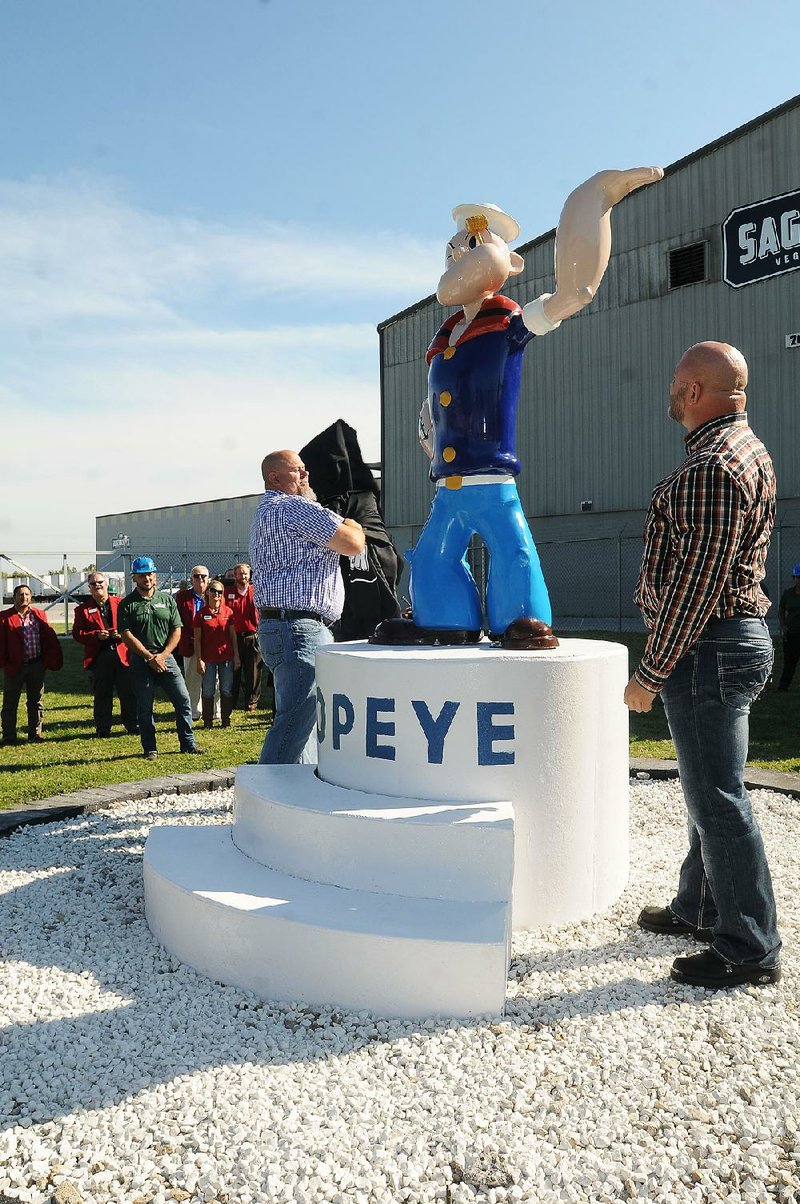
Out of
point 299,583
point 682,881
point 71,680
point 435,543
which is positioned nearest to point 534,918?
point 682,881

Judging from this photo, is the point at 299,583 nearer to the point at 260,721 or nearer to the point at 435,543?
the point at 435,543

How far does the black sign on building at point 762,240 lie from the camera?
607 inches

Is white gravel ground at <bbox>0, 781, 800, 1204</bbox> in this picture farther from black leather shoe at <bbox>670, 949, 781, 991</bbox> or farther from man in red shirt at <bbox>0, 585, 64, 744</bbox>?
man in red shirt at <bbox>0, 585, 64, 744</bbox>

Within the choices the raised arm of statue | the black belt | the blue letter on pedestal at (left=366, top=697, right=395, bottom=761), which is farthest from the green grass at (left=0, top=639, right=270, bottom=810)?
the raised arm of statue

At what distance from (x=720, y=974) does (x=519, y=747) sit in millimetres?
933

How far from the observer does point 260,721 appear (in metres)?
9.20

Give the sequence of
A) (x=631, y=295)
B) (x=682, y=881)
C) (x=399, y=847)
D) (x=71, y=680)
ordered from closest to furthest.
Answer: (x=399, y=847) → (x=682, y=881) → (x=71, y=680) → (x=631, y=295)

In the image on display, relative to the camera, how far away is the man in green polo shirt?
7.38 m

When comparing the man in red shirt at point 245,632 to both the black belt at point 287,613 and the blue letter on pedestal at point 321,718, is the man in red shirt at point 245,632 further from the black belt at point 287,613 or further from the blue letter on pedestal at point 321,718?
the blue letter on pedestal at point 321,718

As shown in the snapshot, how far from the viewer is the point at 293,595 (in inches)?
167

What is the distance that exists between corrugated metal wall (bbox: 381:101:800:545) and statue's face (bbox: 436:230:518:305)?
13.6 meters

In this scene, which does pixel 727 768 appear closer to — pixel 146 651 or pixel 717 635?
pixel 717 635

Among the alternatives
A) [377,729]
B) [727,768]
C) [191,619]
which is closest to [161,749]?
[191,619]

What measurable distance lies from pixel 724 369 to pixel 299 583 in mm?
2076
